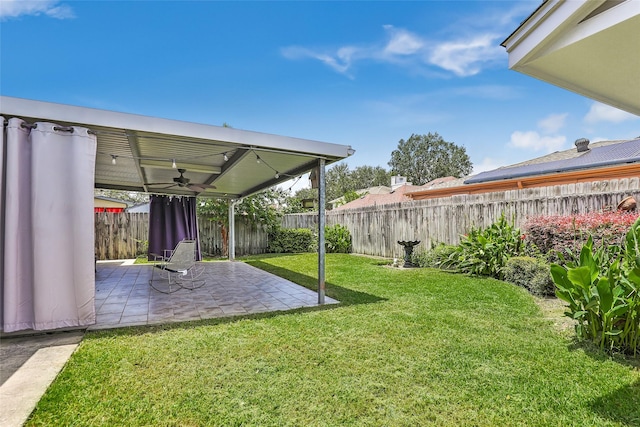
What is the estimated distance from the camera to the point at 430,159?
1705 inches

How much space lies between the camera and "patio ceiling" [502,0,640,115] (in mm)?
1889

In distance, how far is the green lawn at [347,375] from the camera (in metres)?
2.36

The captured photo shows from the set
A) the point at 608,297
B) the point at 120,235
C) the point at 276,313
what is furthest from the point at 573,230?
the point at 120,235

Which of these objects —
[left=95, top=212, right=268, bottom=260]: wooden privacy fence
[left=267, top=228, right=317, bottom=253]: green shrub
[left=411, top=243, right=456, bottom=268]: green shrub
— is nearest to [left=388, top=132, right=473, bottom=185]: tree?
[left=267, top=228, right=317, bottom=253]: green shrub

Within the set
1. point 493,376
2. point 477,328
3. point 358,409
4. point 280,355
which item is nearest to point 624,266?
point 477,328

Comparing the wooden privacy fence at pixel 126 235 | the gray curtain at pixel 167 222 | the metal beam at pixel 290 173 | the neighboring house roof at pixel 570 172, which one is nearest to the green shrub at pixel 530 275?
the metal beam at pixel 290 173

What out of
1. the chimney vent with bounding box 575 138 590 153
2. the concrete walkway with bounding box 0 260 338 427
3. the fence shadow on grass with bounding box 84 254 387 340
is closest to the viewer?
the concrete walkway with bounding box 0 260 338 427

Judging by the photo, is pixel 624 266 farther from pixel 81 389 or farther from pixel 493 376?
pixel 81 389

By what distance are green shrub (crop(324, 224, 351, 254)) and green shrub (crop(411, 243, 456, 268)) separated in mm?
4094

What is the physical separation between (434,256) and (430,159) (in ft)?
121

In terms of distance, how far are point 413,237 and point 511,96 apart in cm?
769

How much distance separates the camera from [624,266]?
11.8 feet

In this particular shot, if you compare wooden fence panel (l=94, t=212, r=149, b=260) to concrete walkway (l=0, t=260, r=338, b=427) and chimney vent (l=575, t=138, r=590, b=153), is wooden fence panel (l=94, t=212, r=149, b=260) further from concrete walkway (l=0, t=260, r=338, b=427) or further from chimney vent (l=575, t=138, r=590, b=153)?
chimney vent (l=575, t=138, r=590, b=153)

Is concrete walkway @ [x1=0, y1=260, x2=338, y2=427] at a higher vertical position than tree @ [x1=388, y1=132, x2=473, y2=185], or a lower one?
lower
